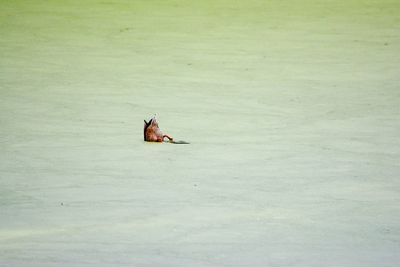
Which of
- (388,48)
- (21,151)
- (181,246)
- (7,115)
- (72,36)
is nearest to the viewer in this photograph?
(181,246)

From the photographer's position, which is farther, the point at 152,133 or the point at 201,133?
the point at 201,133

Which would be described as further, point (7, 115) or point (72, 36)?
point (72, 36)

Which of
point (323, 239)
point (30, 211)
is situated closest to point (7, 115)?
point (30, 211)

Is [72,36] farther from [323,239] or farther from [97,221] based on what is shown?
[323,239]

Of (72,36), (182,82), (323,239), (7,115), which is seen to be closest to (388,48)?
(182,82)

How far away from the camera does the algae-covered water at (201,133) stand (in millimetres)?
3135

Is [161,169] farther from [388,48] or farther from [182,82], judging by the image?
[388,48]

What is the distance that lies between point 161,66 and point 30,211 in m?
2.59

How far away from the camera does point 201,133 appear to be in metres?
4.60

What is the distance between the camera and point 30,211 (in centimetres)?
346

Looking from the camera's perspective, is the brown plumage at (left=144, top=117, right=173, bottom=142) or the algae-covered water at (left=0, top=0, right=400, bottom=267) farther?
A: the brown plumage at (left=144, top=117, right=173, bottom=142)

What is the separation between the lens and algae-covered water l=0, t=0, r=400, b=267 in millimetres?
3135

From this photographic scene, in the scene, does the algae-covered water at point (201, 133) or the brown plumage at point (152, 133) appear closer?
the algae-covered water at point (201, 133)

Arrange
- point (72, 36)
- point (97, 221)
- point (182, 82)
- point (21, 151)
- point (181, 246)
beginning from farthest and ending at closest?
point (72, 36)
point (182, 82)
point (21, 151)
point (97, 221)
point (181, 246)
